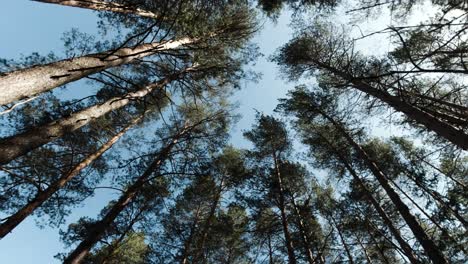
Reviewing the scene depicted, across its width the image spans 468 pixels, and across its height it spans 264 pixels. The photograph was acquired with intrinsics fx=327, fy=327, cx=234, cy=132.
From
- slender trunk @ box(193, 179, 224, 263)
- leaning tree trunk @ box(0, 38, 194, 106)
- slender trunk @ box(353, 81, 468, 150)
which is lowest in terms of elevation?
leaning tree trunk @ box(0, 38, 194, 106)

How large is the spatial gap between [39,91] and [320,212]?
10709 mm

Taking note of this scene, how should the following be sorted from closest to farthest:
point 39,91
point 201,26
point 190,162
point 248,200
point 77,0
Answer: point 39,91
point 77,0
point 201,26
point 190,162
point 248,200

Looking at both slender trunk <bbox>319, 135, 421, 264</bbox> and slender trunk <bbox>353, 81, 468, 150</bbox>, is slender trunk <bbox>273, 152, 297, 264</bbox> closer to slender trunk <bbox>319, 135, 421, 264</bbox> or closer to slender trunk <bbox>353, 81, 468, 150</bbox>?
slender trunk <bbox>319, 135, 421, 264</bbox>

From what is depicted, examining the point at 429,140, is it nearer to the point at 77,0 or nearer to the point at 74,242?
the point at 77,0

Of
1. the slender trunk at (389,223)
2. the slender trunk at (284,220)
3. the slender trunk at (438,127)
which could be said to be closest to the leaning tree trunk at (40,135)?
the slender trunk at (438,127)

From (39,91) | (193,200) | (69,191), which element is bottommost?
(39,91)

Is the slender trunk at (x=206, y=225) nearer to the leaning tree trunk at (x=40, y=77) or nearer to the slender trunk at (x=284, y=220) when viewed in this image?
the slender trunk at (x=284, y=220)

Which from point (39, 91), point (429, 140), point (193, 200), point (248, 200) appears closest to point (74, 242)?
point (193, 200)

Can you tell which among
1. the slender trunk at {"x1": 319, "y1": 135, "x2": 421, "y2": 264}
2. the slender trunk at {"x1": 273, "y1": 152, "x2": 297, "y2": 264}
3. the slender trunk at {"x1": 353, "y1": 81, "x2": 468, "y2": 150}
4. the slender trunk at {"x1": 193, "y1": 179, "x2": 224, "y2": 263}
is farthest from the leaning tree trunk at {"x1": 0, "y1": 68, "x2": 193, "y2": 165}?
the slender trunk at {"x1": 193, "y1": 179, "x2": 224, "y2": 263}

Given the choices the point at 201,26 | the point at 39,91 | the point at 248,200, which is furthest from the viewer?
the point at 248,200

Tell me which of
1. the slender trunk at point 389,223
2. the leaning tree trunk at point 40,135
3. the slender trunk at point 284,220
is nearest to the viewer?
the leaning tree trunk at point 40,135

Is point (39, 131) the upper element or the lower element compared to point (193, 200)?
lower

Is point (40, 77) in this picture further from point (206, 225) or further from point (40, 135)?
point (206, 225)

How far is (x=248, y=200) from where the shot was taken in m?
12.0
